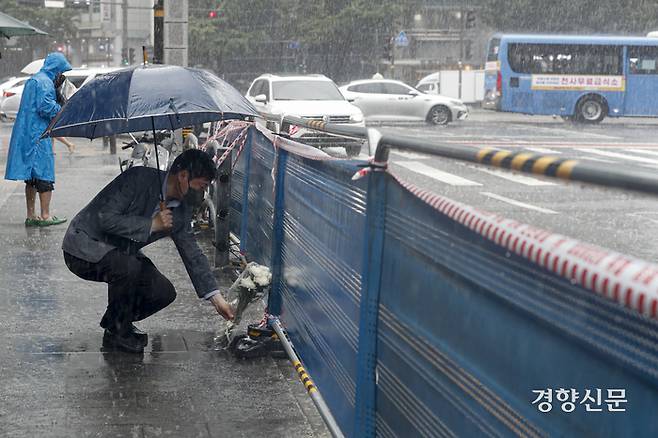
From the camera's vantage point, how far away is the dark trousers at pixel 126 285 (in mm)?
5930

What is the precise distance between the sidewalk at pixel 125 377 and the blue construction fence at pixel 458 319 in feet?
1.22

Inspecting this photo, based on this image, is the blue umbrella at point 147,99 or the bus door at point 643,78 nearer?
the blue umbrella at point 147,99

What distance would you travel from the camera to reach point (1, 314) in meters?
6.97

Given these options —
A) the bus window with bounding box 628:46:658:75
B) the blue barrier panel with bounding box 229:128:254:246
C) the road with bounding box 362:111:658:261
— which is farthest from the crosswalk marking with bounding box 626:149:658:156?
the blue barrier panel with bounding box 229:128:254:246

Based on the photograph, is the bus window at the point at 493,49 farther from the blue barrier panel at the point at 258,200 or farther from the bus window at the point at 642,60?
the blue barrier panel at the point at 258,200

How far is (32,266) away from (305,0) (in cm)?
6024

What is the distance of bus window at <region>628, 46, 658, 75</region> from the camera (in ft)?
→ 121

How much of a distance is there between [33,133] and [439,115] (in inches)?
1012

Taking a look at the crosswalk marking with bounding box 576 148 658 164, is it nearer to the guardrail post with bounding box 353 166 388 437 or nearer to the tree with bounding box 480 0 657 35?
the guardrail post with bounding box 353 166 388 437

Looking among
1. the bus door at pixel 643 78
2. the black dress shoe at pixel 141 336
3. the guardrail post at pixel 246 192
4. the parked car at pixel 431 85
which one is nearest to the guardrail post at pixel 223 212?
the guardrail post at pixel 246 192

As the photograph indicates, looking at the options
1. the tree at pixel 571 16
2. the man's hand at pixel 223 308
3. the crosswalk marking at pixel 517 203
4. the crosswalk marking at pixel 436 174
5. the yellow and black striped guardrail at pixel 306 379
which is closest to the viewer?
the yellow and black striped guardrail at pixel 306 379

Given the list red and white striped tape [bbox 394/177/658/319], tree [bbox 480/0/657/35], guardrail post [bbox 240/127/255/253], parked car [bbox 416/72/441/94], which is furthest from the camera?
tree [bbox 480/0/657/35]

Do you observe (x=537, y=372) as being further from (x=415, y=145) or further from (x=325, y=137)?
(x=325, y=137)

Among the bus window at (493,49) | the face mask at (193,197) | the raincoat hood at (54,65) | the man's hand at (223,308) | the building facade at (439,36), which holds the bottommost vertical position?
the man's hand at (223,308)
